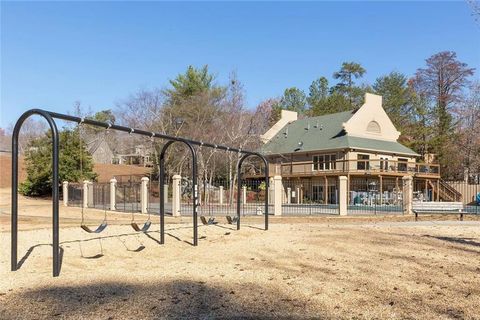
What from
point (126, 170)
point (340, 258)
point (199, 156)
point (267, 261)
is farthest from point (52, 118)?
point (126, 170)

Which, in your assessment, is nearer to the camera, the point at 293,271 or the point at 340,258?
the point at 293,271

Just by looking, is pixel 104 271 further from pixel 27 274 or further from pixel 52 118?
pixel 52 118

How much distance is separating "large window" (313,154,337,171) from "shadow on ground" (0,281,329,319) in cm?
3351

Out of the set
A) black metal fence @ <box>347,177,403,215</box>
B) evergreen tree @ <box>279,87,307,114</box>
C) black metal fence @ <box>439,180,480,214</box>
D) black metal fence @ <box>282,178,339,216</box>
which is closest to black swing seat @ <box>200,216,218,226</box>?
black metal fence @ <box>347,177,403,215</box>

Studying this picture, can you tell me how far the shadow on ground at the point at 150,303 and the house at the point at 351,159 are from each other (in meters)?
29.6

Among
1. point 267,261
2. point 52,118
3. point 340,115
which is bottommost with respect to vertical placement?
point 267,261

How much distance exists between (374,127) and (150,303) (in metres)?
40.4

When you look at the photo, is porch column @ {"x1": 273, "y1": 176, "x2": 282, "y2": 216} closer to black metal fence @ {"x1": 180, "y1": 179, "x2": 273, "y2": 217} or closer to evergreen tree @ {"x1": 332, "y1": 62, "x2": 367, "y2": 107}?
black metal fence @ {"x1": 180, "y1": 179, "x2": 273, "y2": 217}

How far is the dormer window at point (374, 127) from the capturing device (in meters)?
43.0

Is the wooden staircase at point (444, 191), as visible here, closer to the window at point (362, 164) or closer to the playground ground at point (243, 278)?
the window at point (362, 164)

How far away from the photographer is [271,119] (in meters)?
59.0

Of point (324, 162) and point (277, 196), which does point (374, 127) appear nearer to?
point (324, 162)

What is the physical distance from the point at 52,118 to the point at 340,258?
6020 millimetres

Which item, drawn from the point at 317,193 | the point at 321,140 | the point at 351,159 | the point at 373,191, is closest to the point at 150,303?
the point at 373,191
